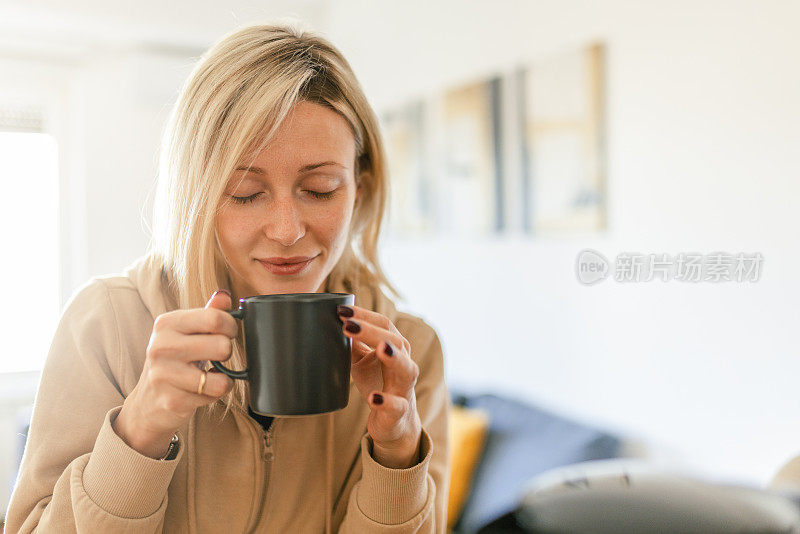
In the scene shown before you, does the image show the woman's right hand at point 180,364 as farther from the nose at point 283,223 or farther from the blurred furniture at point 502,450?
the blurred furniture at point 502,450

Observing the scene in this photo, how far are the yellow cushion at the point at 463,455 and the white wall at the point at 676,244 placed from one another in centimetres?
20

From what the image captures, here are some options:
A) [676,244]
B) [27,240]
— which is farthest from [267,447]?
[27,240]

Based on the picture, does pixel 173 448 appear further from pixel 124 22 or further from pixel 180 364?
pixel 124 22

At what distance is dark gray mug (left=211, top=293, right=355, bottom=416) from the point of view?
623 millimetres

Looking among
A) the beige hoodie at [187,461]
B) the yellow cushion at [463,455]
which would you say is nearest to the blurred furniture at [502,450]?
the yellow cushion at [463,455]

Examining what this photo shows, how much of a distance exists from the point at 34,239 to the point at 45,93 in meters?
0.77

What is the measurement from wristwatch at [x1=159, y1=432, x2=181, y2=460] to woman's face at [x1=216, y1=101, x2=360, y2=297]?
180mm

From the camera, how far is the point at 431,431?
35.7 inches

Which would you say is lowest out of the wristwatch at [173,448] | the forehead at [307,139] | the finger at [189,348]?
the wristwatch at [173,448]

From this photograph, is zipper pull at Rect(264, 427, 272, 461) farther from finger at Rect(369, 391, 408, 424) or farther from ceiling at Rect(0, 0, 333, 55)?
ceiling at Rect(0, 0, 333, 55)

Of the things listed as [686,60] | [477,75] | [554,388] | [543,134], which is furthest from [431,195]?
[686,60]

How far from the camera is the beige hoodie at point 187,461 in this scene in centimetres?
67

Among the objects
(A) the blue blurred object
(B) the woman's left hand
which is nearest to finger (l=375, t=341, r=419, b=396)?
(B) the woman's left hand

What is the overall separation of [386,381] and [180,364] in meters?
0.19
